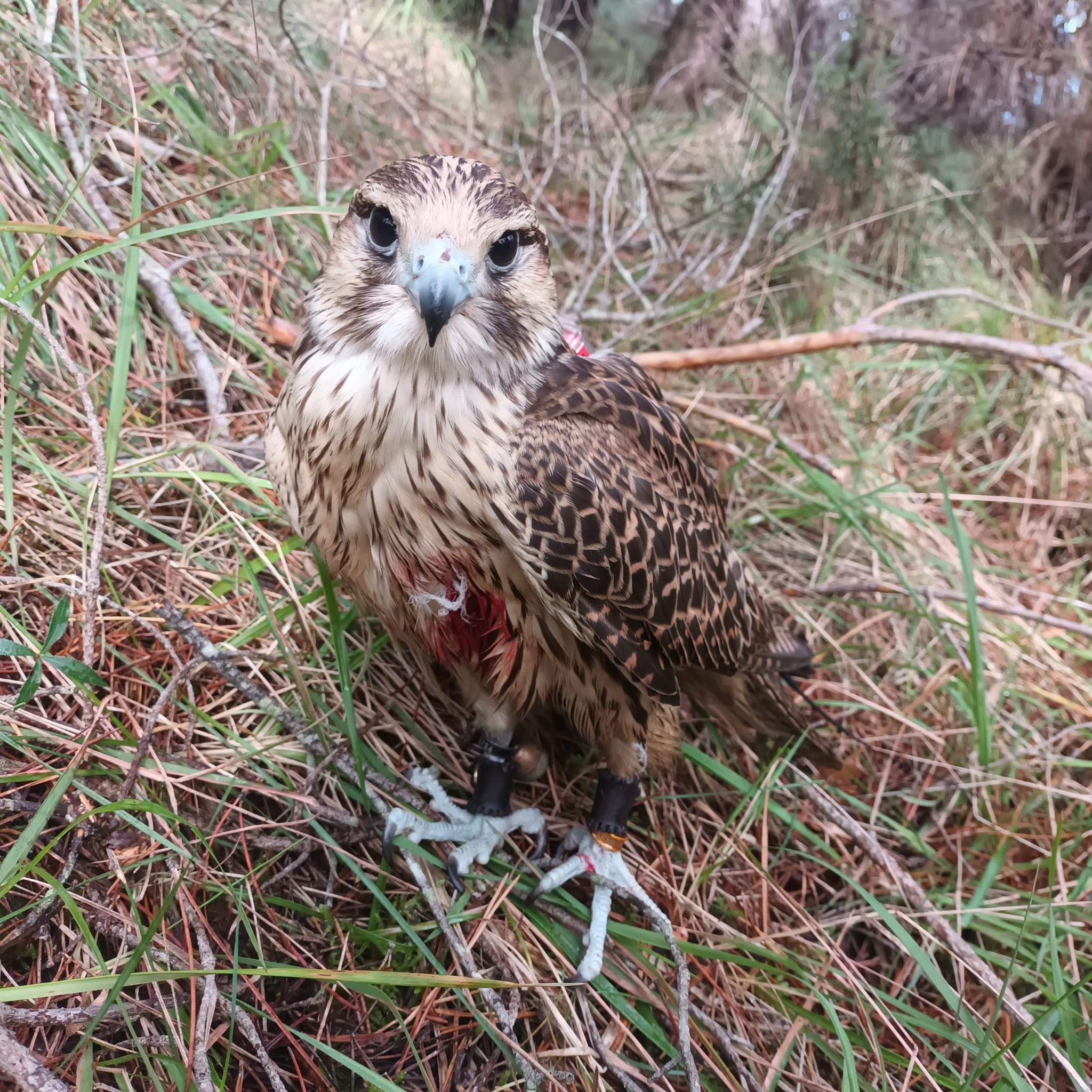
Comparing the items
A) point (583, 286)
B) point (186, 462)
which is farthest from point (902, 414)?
point (186, 462)

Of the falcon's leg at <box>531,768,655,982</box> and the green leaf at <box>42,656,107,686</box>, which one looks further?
the falcon's leg at <box>531,768,655,982</box>

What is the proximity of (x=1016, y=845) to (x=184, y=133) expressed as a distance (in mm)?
3894

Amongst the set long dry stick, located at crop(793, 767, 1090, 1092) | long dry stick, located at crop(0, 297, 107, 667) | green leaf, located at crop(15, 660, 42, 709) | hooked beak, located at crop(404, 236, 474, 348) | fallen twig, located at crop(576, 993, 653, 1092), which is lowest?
fallen twig, located at crop(576, 993, 653, 1092)

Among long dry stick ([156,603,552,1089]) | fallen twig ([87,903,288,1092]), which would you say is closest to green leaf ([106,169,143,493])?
long dry stick ([156,603,552,1089])

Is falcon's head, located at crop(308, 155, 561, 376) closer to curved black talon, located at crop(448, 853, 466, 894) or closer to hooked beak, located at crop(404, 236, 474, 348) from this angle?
hooked beak, located at crop(404, 236, 474, 348)

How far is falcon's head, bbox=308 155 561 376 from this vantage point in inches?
60.3

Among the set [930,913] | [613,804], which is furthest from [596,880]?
[930,913]

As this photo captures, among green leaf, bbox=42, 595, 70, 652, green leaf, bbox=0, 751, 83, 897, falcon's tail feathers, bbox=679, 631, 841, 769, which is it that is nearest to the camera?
green leaf, bbox=0, 751, 83, 897

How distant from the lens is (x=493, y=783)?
2.08 m

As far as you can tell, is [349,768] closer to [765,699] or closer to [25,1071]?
[25,1071]

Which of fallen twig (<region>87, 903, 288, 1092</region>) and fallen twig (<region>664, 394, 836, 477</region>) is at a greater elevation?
fallen twig (<region>664, 394, 836, 477</region>)

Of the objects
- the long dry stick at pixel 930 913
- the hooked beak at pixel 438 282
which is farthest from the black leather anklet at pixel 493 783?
the hooked beak at pixel 438 282

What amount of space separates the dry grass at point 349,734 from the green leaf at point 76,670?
0.04 ft

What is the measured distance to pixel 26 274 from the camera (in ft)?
6.81
